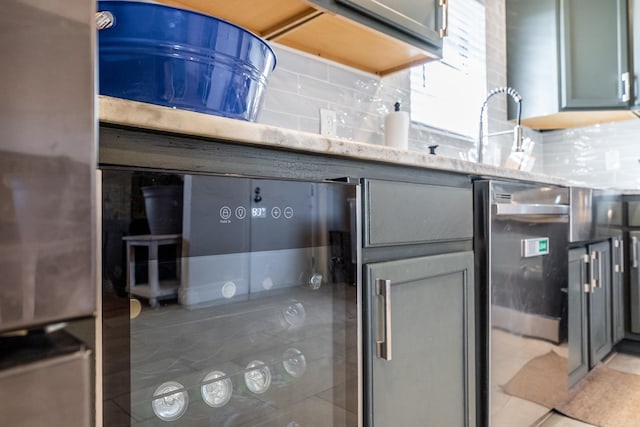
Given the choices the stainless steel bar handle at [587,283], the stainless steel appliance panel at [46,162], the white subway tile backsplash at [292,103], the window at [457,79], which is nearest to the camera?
the stainless steel appliance panel at [46,162]

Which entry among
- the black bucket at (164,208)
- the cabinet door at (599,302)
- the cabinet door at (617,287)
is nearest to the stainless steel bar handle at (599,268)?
the cabinet door at (599,302)

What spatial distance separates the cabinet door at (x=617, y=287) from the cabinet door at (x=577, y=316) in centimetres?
52

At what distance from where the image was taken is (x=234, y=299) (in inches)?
26.0

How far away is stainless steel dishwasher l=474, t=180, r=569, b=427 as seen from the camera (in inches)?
46.2

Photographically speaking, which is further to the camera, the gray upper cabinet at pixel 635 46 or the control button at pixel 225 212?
the gray upper cabinet at pixel 635 46

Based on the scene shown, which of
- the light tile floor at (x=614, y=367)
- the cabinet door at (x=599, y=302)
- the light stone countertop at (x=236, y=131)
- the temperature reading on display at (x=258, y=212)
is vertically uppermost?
the light stone countertop at (x=236, y=131)

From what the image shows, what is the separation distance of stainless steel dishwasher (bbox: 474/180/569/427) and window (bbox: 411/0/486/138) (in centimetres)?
85

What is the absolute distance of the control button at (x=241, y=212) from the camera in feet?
2.12

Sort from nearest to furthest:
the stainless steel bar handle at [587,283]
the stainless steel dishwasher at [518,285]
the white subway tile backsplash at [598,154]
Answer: the stainless steel dishwasher at [518,285] → the stainless steel bar handle at [587,283] → the white subway tile backsplash at [598,154]

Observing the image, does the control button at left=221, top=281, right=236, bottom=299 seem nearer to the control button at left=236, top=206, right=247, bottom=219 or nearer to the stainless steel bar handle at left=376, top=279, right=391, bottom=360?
the control button at left=236, top=206, right=247, bottom=219

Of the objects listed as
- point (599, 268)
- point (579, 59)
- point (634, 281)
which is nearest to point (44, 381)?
point (599, 268)

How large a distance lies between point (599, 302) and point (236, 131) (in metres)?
2.17

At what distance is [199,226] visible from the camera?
1.96 feet

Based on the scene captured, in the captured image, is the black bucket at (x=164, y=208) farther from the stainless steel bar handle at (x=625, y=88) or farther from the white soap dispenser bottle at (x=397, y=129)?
the stainless steel bar handle at (x=625, y=88)
